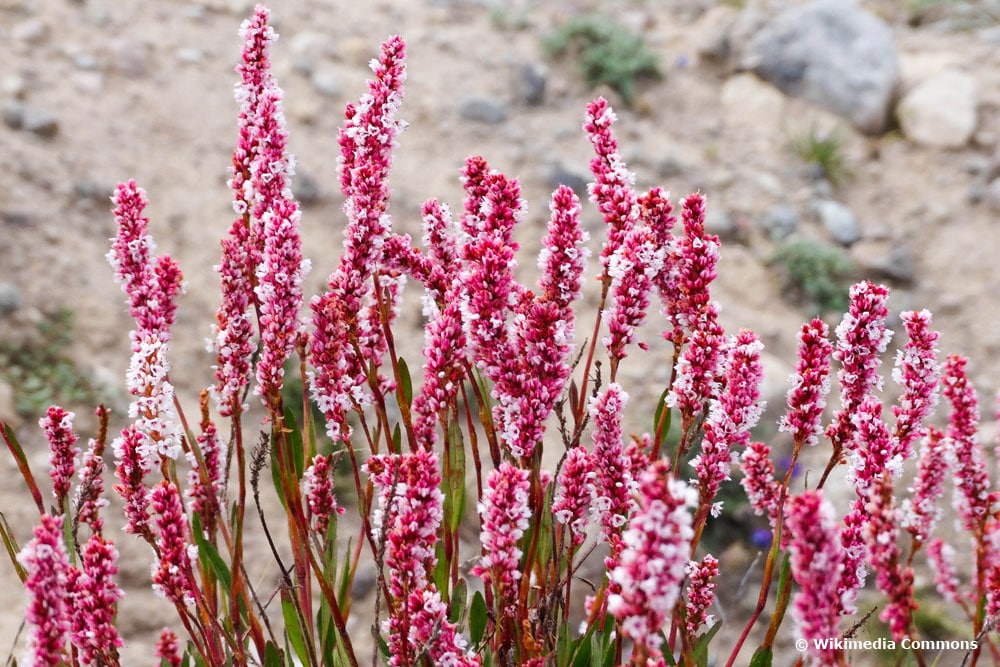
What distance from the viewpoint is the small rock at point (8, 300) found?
4043 millimetres

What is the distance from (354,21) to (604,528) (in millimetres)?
6004

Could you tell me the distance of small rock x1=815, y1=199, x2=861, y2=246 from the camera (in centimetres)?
585

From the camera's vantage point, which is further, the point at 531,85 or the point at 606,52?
the point at 606,52

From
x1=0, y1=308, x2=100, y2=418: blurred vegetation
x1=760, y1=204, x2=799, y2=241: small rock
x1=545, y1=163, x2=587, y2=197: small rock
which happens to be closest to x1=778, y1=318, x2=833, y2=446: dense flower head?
x1=0, y1=308, x2=100, y2=418: blurred vegetation

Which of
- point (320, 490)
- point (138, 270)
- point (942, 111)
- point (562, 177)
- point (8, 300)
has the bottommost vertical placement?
point (320, 490)

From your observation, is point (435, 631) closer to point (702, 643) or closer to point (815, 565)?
point (815, 565)

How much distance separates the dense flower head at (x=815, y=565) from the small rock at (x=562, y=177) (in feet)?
15.6

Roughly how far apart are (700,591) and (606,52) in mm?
5528

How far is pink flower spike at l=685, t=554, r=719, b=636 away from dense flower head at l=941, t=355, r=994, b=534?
42cm

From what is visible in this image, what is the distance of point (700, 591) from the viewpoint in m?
1.70

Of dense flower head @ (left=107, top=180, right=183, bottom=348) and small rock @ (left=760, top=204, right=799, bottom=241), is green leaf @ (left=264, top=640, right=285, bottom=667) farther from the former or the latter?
small rock @ (left=760, top=204, right=799, bottom=241)

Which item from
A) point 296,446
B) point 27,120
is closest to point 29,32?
point 27,120

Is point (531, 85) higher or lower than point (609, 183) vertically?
higher

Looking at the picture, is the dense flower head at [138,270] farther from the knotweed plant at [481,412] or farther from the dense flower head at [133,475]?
the dense flower head at [133,475]
